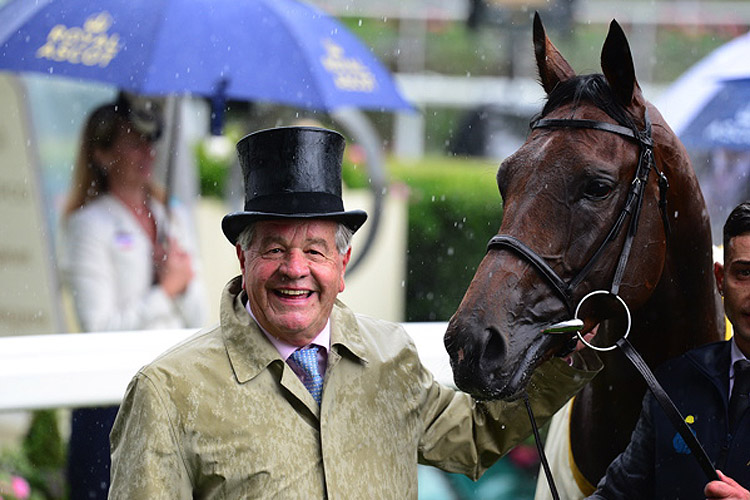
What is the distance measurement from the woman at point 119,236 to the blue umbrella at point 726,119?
307 cm

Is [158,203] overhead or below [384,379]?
overhead

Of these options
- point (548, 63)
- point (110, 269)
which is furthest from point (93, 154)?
point (548, 63)

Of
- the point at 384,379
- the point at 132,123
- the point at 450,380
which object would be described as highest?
the point at 132,123

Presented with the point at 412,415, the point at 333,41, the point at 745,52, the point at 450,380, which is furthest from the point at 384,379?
the point at 745,52

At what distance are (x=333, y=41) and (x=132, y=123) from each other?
46.4 inches

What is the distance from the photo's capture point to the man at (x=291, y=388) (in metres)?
2.25

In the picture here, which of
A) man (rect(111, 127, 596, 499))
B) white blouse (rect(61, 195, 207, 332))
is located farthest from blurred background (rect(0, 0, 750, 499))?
man (rect(111, 127, 596, 499))

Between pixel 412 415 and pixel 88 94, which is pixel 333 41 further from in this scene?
pixel 412 415

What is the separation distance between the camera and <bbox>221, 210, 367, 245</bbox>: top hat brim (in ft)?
7.70

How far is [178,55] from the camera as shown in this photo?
16.6 ft

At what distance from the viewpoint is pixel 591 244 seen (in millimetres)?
2379

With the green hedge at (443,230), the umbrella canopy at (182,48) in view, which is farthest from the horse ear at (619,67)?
the green hedge at (443,230)

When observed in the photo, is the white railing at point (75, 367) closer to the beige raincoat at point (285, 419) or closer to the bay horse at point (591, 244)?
the beige raincoat at point (285, 419)

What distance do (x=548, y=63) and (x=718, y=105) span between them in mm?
3743
